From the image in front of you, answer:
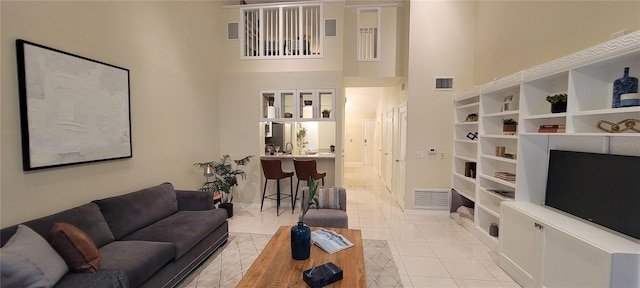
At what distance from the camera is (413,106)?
15.6 feet

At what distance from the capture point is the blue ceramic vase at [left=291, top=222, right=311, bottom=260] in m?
2.12

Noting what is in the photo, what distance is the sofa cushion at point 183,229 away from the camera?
8.28ft

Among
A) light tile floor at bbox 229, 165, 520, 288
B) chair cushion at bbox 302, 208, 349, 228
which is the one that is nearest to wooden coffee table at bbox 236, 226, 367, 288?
chair cushion at bbox 302, 208, 349, 228

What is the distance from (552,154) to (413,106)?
7.71 ft

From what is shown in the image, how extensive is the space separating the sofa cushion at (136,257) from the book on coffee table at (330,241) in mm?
1368

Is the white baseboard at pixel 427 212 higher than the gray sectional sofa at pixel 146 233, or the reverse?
the gray sectional sofa at pixel 146 233

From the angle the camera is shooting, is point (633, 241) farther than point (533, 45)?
No

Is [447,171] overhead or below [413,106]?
below

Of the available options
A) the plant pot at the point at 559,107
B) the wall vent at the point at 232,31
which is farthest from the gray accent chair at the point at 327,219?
the wall vent at the point at 232,31

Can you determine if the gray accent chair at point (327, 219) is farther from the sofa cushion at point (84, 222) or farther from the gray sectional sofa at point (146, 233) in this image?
the sofa cushion at point (84, 222)

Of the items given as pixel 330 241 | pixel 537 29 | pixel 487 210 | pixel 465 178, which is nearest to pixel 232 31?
pixel 330 241

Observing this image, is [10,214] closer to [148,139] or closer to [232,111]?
[148,139]

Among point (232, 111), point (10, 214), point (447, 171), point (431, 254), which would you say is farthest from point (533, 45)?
point (10, 214)

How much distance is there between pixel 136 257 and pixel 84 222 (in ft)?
2.07
